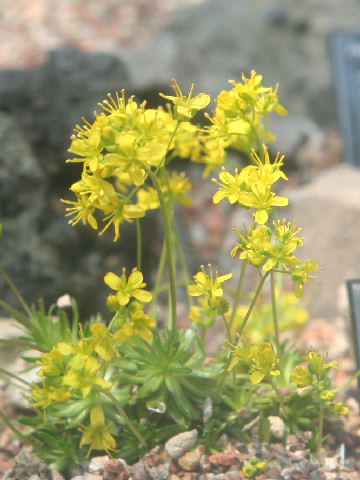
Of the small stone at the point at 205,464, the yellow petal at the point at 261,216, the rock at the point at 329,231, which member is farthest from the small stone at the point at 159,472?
the rock at the point at 329,231

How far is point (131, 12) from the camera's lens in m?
4.99

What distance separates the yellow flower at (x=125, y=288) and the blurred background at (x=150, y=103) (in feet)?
4.55

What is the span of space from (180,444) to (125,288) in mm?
614

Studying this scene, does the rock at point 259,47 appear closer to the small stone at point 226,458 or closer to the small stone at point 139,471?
the small stone at point 226,458

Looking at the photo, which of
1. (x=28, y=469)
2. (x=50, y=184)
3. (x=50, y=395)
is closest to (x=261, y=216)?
(x=50, y=395)

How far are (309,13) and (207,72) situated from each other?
106 cm

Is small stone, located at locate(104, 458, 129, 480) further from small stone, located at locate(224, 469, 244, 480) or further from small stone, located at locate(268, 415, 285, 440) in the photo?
small stone, located at locate(268, 415, 285, 440)

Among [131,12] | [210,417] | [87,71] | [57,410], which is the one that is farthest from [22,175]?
[131,12]

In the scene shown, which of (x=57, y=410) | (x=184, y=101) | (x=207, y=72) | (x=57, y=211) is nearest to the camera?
(x=184, y=101)

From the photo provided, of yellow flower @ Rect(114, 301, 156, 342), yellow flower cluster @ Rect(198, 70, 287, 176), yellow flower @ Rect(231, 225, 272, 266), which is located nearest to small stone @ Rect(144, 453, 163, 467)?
yellow flower @ Rect(114, 301, 156, 342)

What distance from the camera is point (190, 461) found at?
198cm

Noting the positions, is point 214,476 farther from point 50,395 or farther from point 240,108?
point 240,108

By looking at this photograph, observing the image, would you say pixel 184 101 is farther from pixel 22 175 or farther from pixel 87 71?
pixel 87 71

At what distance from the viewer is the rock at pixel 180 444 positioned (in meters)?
2.00
